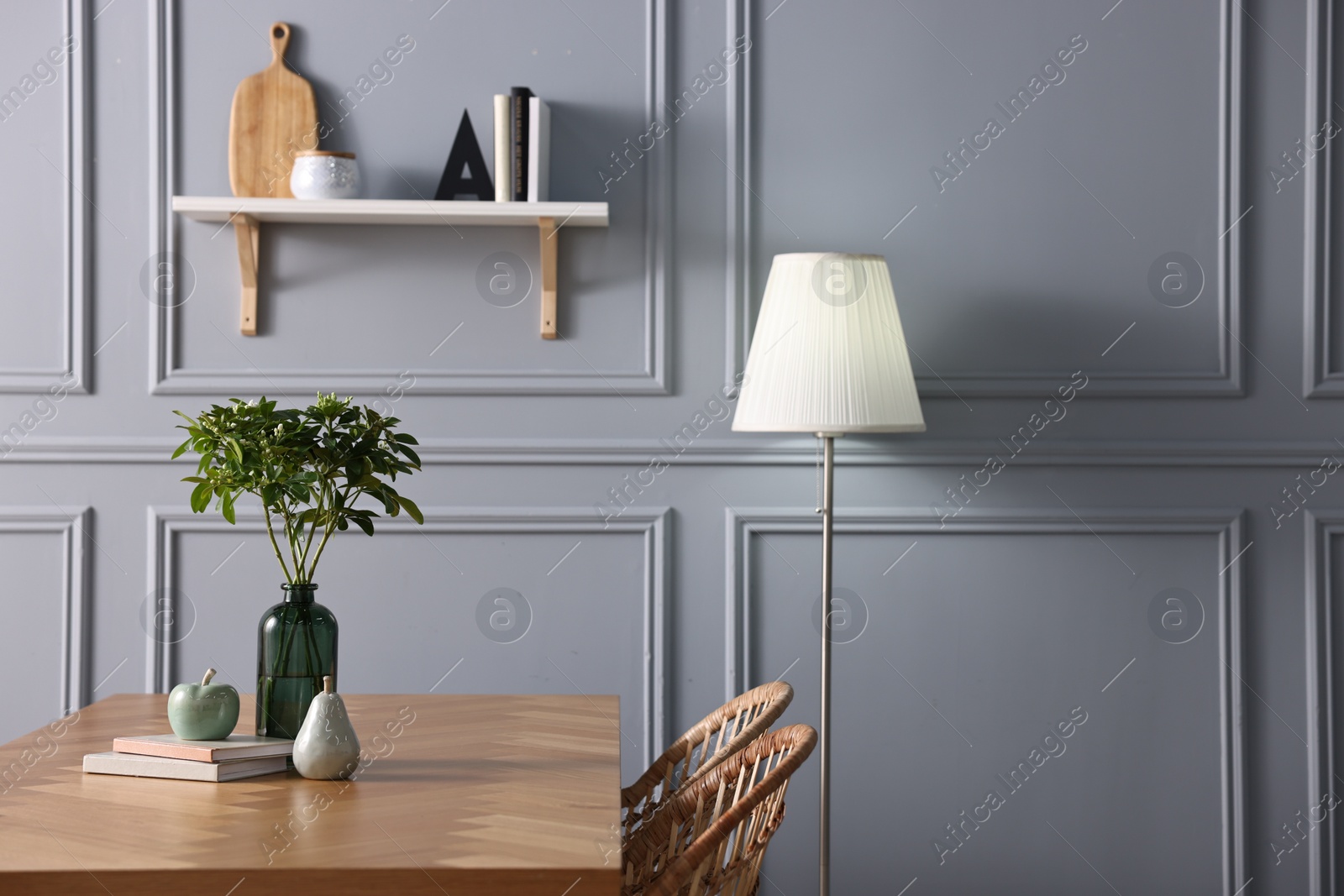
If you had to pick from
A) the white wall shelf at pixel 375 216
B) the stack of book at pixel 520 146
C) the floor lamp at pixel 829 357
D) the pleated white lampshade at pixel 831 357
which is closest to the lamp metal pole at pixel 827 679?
the floor lamp at pixel 829 357

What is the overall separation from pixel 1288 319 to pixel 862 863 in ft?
5.03

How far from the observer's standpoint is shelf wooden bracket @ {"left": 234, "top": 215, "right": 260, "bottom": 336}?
221cm

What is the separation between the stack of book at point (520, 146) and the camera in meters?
2.18

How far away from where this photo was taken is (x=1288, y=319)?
2338 mm

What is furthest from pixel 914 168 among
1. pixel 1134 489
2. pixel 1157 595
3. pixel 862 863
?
pixel 862 863

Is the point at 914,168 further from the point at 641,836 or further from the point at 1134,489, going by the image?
the point at 641,836

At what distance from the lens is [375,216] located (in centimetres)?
218

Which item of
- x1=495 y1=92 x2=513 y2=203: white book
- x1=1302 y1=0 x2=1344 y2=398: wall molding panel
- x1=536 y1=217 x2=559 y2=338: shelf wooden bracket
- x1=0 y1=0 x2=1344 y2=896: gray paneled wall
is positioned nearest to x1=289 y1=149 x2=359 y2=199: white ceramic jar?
x1=0 y1=0 x2=1344 y2=896: gray paneled wall

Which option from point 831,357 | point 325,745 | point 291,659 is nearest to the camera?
point 325,745

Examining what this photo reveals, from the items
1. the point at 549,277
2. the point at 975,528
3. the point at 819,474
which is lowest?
the point at 975,528

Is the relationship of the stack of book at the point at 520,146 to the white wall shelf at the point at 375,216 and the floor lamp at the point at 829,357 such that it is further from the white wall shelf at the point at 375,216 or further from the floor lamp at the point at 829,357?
the floor lamp at the point at 829,357

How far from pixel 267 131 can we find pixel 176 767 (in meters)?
1.47

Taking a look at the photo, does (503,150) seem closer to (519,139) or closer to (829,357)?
(519,139)

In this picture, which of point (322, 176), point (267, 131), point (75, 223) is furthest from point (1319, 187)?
point (75, 223)
